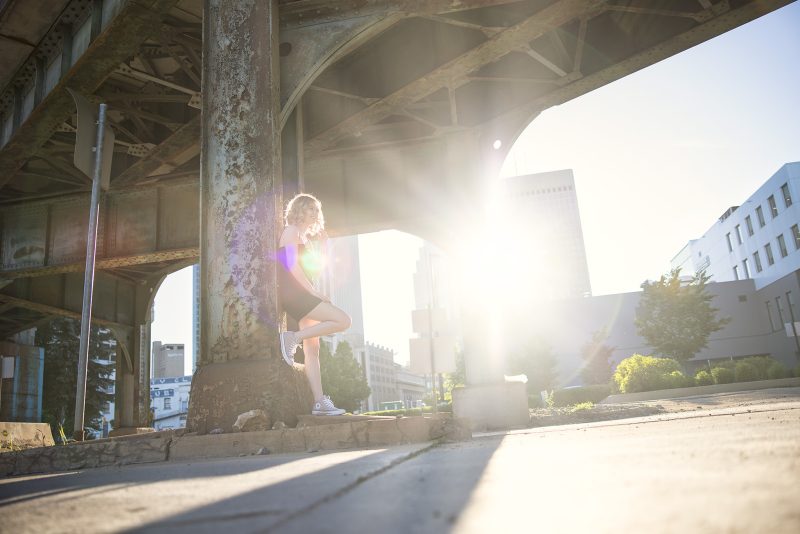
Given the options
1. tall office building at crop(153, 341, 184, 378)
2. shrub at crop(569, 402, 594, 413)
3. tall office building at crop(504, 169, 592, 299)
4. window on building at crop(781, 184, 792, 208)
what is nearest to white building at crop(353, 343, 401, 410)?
tall office building at crop(153, 341, 184, 378)

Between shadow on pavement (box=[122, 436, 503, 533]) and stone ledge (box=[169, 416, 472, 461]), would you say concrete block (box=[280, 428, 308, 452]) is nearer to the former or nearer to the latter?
stone ledge (box=[169, 416, 472, 461])

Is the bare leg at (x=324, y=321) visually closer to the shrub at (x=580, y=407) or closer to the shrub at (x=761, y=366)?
the shrub at (x=580, y=407)

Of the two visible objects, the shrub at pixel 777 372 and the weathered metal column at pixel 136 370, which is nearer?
the weathered metal column at pixel 136 370

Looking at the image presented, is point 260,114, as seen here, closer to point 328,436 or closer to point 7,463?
point 328,436

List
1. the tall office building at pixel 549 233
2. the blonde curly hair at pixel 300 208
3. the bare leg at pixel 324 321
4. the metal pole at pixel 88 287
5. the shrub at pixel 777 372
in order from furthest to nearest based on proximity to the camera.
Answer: the tall office building at pixel 549 233 → the shrub at pixel 777 372 → the metal pole at pixel 88 287 → the blonde curly hair at pixel 300 208 → the bare leg at pixel 324 321

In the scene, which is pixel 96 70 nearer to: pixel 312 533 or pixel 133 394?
pixel 312 533

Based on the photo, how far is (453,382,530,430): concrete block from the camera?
28.4 ft

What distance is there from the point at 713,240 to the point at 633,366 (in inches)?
1979

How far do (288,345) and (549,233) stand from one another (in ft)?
548

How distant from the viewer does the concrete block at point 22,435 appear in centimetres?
952

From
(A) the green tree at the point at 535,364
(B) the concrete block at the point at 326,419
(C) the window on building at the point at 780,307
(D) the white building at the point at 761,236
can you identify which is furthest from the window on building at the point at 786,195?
(B) the concrete block at the point at 326,419

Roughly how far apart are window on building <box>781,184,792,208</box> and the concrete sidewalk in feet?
164

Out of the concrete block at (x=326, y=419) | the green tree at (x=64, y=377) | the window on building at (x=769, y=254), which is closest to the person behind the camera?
the concrete block at (x=326, y=419)

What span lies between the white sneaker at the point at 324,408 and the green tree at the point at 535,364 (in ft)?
132
